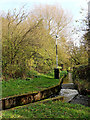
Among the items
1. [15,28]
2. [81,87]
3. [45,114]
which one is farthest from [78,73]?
[15,28]

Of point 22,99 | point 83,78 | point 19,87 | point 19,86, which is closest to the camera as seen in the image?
point 22,99

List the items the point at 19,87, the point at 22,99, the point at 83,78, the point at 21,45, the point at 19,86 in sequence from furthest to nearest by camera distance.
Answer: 1. the point at 21,45
2. the point at 19,86
3. the point at 19,87
4. the point at 83,78
5. the point at 22,99

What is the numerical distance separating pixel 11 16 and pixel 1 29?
1.34 m

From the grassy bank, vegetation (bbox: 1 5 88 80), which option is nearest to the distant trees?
vegetation (bbox: 1 5 88 80)

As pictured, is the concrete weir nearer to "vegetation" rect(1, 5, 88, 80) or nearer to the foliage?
the foliage

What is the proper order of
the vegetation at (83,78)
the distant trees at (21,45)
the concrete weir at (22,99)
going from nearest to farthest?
1. the concrete weir at (22,99)
2. the vegetation at (83,78)
3. the distant trees at (21,45)

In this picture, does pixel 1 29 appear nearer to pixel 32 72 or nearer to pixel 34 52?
pixel 34 52

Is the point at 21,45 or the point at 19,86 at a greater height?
the point at 21,45

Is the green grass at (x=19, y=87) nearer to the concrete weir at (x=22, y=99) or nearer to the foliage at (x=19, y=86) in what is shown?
the foliage at (x=19, y=86)

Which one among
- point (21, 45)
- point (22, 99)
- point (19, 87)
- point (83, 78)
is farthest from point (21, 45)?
point (83, 78)

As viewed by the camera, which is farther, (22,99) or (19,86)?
(19,86)

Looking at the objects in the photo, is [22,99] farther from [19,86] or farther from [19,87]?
[19,86]

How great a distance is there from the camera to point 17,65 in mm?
8977

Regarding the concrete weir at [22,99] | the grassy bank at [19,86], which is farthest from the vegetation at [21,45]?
the concrete weir at [22,99]
